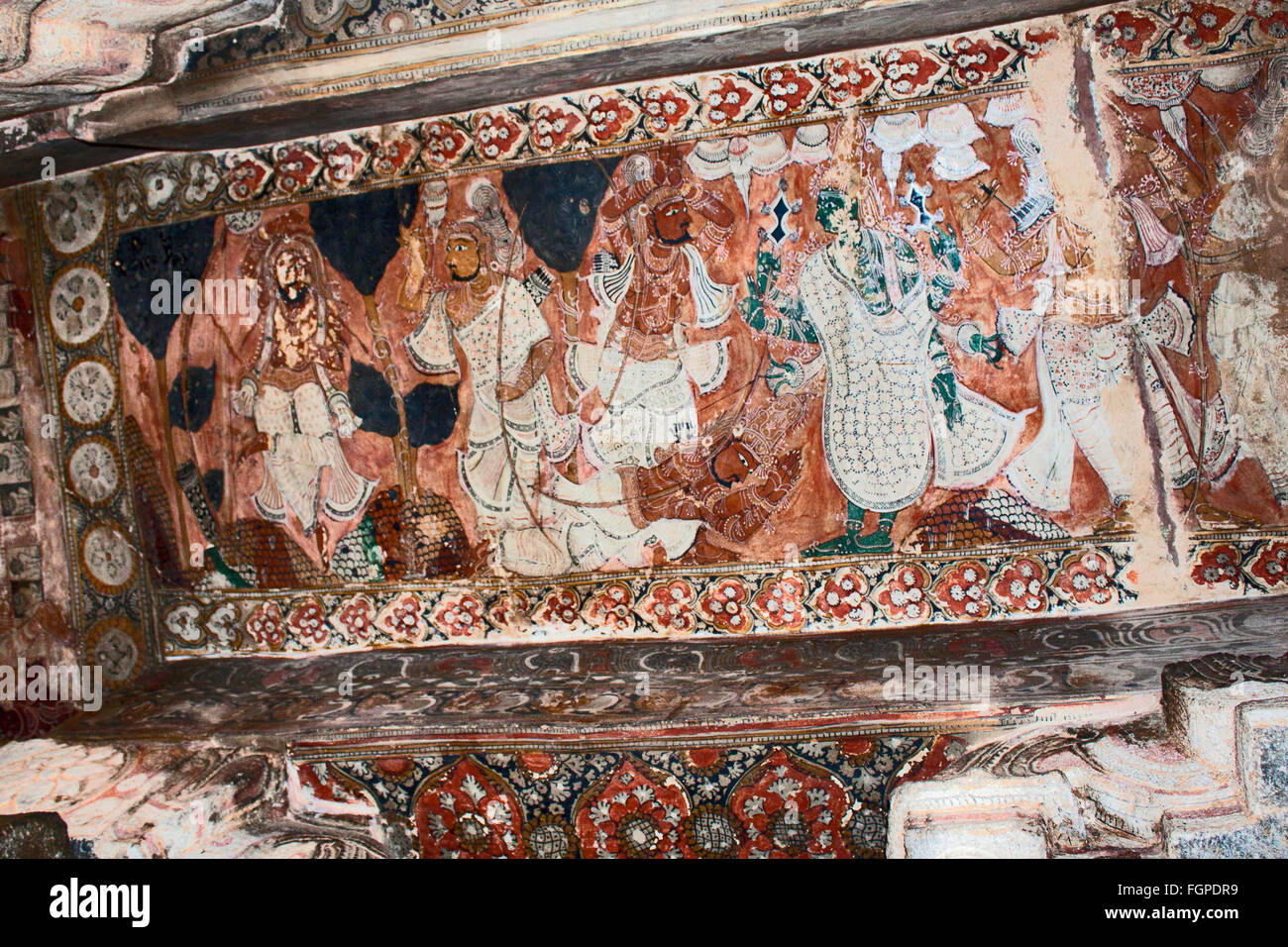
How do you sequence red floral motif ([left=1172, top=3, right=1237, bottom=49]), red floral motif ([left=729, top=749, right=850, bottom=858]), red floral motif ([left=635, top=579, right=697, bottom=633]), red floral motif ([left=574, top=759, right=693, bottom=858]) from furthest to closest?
red floral motif ([left=635, top=579, right=697, bottom=633]), red floral motif ([left=1172, top=3, right=1237, bottom=49]), red floral motif ([left=574, top=759, right=693, bottom=858]), red floral motif ([left=729, top=749, right=850, bottom=858])

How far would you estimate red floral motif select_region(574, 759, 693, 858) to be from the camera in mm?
3264

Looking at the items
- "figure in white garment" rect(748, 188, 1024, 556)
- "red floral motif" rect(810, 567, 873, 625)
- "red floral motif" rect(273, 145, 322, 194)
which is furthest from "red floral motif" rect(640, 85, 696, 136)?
"red floral motif" rect(810, 567, 873, 625)

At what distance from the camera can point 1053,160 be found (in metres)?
3.58

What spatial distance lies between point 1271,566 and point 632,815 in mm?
2577

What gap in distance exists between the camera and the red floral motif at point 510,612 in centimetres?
408

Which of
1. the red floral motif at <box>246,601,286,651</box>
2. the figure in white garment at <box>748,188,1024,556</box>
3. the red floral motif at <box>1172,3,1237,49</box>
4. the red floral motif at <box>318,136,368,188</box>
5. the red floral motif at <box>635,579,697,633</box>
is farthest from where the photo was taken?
the red floral motif at <box>246,601,286,651</box>

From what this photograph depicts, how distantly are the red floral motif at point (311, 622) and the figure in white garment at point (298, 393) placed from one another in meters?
0.22

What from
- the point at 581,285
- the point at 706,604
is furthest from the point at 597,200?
the point at 706,604

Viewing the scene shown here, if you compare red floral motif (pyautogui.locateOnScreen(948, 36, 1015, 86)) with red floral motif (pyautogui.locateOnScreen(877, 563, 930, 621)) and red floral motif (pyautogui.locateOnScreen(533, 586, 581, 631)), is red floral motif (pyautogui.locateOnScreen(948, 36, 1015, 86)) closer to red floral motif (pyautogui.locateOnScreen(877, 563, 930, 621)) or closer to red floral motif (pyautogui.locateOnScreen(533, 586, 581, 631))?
red floral motif (pyautogui.locateOnScreen(877, 563, 930, 621))

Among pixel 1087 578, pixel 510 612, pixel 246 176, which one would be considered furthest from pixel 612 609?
pixel 246 176

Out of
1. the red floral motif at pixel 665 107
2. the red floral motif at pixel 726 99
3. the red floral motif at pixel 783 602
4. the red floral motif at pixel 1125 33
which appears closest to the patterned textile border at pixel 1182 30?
the red floral motif at pixel 1125 33

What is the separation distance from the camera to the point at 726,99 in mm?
3758

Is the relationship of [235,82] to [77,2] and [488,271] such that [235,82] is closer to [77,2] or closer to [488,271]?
[77,2]

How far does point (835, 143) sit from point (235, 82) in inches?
91.8
